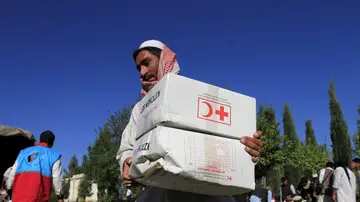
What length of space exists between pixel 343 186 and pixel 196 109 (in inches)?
324

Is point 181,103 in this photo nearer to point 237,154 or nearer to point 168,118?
point 168,118

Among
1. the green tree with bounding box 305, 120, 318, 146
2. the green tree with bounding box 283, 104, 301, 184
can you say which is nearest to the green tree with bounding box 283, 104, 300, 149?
the green tree with bounding box 283, 104, 301, 184

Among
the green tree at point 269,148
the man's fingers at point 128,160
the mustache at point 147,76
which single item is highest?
the green tree at point 269,148

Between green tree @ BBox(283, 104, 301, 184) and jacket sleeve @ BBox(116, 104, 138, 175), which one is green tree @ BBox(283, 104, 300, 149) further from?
jacket sleeve @ BBox(116, 104, 138, 175)

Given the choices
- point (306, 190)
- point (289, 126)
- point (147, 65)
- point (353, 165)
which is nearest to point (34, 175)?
point (147, 65)

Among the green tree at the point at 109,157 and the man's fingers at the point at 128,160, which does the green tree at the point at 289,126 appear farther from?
the man's fingers at the point at 128,160

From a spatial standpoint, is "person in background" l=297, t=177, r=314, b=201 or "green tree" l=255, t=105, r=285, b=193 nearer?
"person in background" l=297, t=177, r=314, b=201

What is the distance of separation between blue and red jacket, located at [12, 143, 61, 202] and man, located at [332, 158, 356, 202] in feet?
22.5

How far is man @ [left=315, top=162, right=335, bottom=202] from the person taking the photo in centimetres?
957

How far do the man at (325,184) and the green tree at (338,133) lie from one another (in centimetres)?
3545

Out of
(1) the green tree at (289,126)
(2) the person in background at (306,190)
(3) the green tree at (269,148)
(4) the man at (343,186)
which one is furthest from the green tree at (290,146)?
(4) the man at (343,186)

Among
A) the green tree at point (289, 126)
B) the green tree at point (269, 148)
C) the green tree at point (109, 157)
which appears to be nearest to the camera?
the green tree at point (109, 157)

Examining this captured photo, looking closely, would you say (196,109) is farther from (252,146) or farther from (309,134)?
(309,134)

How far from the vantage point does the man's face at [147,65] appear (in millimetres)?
2273
